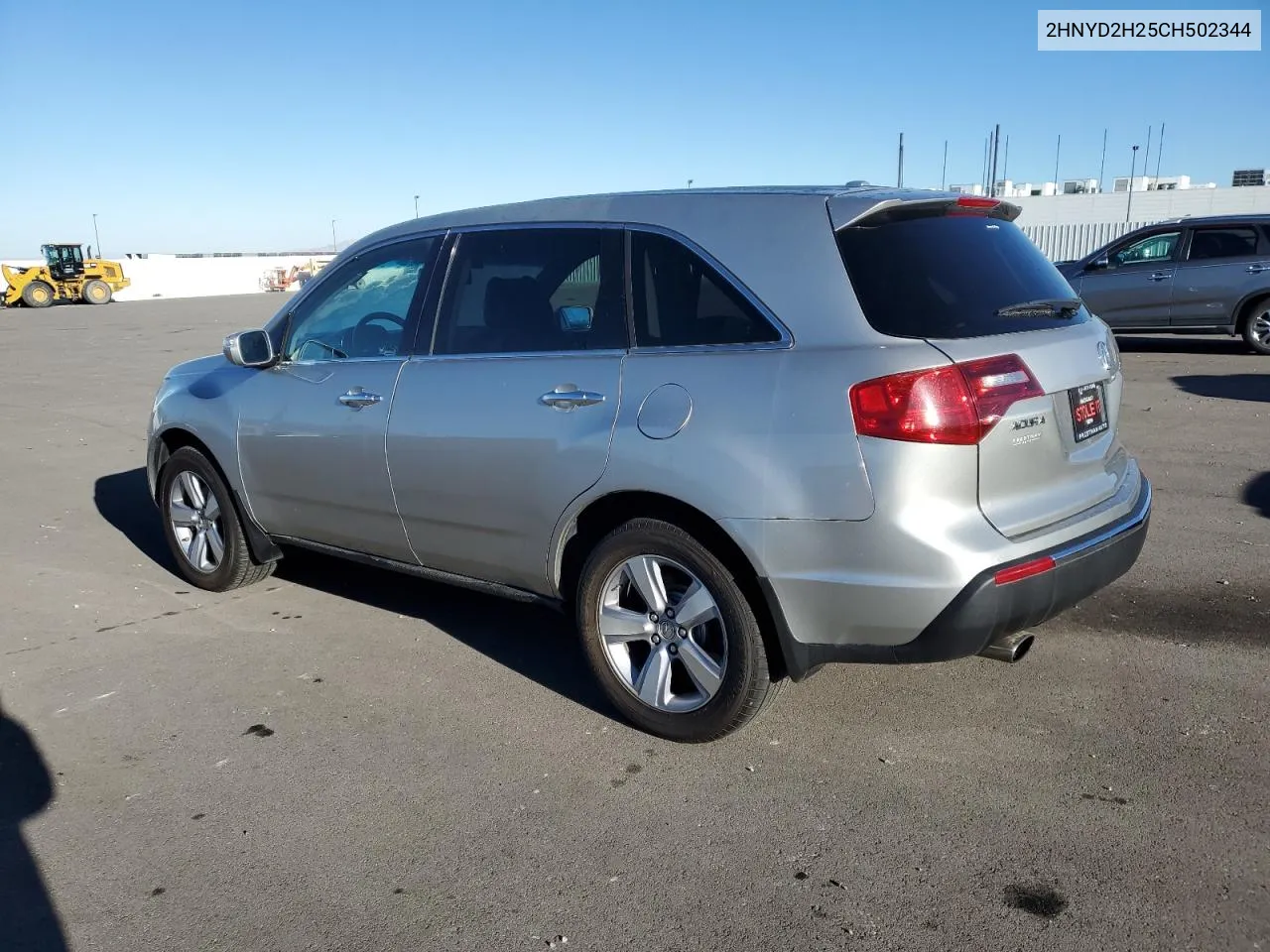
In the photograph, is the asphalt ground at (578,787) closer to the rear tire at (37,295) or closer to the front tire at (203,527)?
the front tire at (203,527)

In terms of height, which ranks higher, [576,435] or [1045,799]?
[576,435]

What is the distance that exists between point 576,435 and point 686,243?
768 mm

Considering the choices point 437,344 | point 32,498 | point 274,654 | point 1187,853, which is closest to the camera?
point 1187,853

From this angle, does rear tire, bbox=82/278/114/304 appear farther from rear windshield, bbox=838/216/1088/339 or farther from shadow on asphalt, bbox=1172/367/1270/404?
rear windshield, bbox=838/216/1088/339

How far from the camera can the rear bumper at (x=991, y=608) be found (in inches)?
121

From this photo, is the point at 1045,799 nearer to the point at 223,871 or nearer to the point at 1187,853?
the point at 1187,853

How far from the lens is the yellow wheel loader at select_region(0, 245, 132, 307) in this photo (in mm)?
43750

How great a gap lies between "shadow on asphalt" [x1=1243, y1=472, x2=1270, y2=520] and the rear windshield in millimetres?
3523

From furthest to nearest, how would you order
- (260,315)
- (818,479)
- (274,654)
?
(260,315) → (274,654) → (818,479)

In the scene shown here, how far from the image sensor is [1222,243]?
13227 millimetres

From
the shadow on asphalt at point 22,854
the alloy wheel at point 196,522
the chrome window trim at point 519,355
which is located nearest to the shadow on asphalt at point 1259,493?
the chrome window trim at point 519,355

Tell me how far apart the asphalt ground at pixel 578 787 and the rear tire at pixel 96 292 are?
4533 centimetres

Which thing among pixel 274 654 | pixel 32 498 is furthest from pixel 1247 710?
pixel 32 498

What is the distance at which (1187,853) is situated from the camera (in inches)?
114
